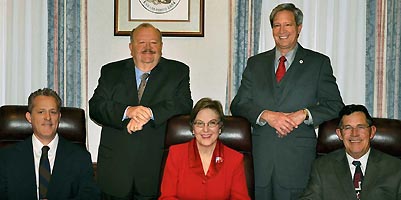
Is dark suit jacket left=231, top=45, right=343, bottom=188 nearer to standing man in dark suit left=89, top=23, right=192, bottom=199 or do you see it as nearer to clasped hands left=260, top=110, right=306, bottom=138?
clasped hands left=260, top=110, right=306, bottom=138

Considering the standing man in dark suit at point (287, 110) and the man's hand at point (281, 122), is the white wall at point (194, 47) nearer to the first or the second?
the standing man in dark suit at point (287, 110)

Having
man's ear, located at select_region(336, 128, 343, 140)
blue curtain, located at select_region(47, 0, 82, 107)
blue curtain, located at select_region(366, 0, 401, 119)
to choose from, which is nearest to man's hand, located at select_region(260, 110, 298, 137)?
man's ear, located at select_region(336, 128, 343, 140)

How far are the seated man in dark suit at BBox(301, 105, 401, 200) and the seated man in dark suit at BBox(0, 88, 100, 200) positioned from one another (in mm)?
1376

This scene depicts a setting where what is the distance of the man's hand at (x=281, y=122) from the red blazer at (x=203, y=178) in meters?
0.32

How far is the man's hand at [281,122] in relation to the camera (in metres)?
3.76

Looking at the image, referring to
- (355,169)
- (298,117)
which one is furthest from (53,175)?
(355,169)

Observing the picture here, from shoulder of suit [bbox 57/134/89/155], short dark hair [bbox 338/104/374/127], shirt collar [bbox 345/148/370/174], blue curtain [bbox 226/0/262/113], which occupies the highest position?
blue curtain [bbox 226/0/262/113]

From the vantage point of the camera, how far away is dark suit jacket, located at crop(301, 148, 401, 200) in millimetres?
3469

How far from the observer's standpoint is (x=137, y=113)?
3.79 metres

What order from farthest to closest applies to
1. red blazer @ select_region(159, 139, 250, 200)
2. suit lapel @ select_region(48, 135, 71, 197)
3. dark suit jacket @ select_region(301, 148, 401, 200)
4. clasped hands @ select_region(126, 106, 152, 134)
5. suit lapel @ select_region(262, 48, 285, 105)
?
suit lapel @ select_region(262, 48, 285, 105) < clasped hands @ select_region(126, 106, 152, 134) < suit lapel @ select_region(48, 135, 71, 197) < red blazer @ select_region(159, 139, 250, 200) < dark suit jacket @ select_region(301, 148, 401, 200)

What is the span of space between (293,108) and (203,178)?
772 millimetres

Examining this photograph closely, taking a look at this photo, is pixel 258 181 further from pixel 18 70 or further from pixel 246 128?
pixel 18 70

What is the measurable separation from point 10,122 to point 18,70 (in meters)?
1.45

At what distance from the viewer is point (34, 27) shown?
523cm
